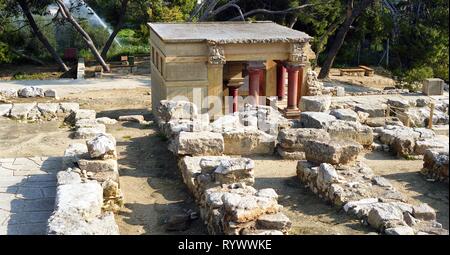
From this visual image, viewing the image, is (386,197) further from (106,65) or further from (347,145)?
(106,65)

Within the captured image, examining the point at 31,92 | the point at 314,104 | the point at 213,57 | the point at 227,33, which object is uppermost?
the point at 227,33

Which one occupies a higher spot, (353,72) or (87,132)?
(87,132)

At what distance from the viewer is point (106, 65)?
1076 inches

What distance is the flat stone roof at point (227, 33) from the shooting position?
16.2 metres

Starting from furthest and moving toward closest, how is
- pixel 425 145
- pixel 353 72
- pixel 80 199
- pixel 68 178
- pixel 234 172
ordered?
pixel 353 72
pixel 425 145
pixel 234 172
pixel 68 178
pixel 80 199

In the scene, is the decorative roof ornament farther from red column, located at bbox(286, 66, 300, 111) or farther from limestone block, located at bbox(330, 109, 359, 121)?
limestone block, located at bbox(330, 109, 359, 121)

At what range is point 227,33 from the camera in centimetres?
1727

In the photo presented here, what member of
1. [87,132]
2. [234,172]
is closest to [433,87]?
[87,132]

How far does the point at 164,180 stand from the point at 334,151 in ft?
9.80

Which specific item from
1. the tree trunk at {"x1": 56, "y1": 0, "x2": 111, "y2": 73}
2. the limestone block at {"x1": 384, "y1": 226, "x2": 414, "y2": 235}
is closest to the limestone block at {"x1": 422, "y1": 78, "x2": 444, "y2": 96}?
the limestone block at {"x1": 384, "y1": 226, "x2": 414, "y2": 235}

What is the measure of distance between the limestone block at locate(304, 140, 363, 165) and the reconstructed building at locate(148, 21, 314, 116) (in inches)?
229

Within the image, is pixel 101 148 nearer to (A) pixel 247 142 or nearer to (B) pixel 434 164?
(A) pixel 247 142

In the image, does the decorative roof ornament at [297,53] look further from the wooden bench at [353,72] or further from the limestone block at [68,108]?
the wooden bench at [353,72]

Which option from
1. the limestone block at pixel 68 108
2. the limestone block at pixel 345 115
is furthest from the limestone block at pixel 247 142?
the limestone block at pixel 68 108
